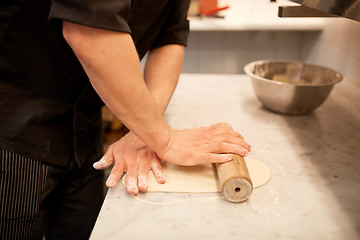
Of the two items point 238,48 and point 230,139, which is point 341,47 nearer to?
point 238,48

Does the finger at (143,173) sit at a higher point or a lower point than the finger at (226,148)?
lower

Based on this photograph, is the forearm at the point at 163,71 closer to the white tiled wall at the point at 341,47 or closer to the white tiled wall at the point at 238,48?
the white tiled wall at the point at 341,47

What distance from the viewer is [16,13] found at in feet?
2.33

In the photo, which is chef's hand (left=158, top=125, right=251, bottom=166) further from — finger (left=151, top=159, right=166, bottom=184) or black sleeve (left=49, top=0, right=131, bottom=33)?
black sleeve (left=49, top=0, right=131, bottom=33)

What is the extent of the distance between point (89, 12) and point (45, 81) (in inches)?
12.9

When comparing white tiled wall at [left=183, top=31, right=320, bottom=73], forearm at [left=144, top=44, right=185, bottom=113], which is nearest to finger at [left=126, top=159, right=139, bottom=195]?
forearm at [left=144, top=44, right=185, bottom=113]

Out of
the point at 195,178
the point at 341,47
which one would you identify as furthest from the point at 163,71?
the point at 341,47

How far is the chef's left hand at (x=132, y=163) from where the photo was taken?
26.5 inches

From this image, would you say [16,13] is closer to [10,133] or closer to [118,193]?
[10,133]

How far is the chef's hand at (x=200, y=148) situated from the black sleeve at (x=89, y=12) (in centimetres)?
28

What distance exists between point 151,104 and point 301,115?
1.80ft

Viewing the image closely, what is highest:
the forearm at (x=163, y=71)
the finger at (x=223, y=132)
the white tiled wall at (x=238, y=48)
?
the forearm at (x=163, y=71)

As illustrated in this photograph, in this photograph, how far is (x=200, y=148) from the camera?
2.38 feet

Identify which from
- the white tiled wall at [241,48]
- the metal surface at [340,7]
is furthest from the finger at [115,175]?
the white tiled wall at [241,48]
